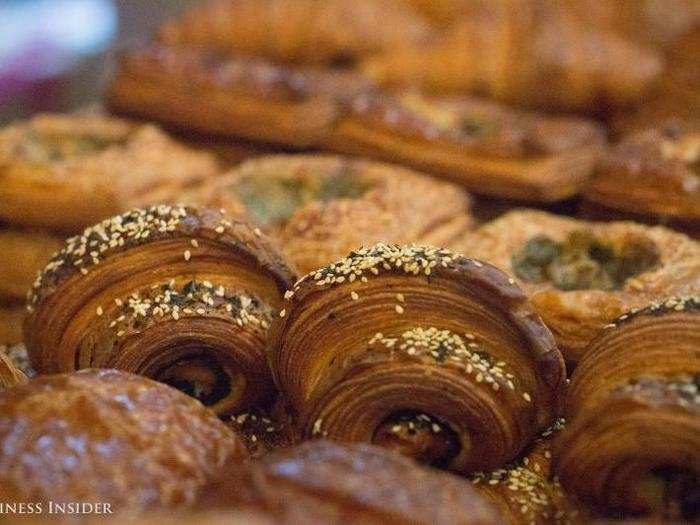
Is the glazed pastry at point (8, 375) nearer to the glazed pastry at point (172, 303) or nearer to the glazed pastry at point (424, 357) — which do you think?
the glazed pastry at point (172, 303)

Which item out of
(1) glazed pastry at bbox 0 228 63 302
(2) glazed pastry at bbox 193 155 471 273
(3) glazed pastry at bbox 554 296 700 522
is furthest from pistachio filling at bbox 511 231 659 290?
(1) glazed pastry at bbox 0 228 63 302

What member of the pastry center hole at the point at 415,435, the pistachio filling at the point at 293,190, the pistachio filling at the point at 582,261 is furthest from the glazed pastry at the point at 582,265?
the pastry center hole at the point at 415,435

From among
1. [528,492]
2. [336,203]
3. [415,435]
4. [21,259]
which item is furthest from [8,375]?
[21,259]

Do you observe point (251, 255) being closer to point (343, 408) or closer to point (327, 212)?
point (343, 408)

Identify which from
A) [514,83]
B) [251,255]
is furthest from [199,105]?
[251,255]

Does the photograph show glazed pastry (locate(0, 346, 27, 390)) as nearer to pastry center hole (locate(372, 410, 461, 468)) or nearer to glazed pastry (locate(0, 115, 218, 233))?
pastry center hole (locate(372, 410, 461, 468))

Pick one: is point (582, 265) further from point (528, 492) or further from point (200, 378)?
point (200, 378)
